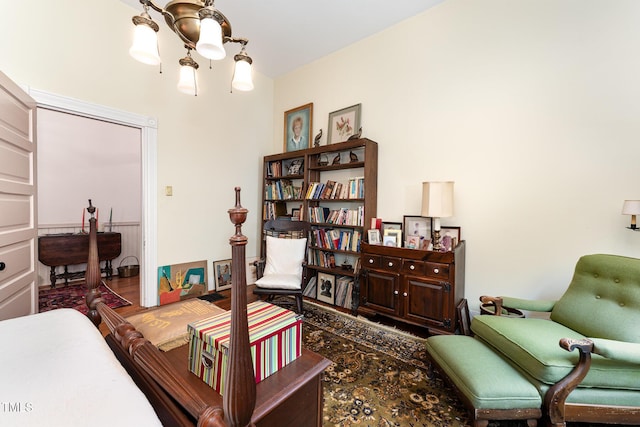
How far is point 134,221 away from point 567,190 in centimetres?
599

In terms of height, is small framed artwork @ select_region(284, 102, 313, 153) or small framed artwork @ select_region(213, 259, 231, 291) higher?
small framed artwork @ select_region(284, 102, 313, 153)

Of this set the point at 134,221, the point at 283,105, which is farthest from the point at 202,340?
the point at 134,221

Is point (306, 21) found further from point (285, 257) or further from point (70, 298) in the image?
point (70, 298)

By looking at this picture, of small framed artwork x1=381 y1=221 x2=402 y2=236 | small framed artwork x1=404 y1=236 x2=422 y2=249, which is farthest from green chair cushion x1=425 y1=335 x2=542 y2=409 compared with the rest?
small framed artwork x1=381 y1=221 x2=402 y2=236

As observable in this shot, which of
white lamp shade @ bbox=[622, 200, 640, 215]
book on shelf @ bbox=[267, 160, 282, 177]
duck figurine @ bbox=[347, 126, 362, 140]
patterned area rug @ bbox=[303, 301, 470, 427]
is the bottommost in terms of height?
patterned area rug @ bbox=[303, 301, 470, 427]

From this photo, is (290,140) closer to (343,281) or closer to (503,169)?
(343,281)

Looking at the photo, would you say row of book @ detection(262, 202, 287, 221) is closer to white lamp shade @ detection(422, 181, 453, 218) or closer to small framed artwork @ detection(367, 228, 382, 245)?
small framed artwork @ detection(367, 228, 382, 245)

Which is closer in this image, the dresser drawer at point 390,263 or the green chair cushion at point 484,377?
the green chair cushion at point 484,377

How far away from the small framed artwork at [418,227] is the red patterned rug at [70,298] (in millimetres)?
3403

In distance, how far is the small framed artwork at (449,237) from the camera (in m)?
2.31

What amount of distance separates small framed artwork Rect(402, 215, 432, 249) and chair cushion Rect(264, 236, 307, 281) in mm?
1165

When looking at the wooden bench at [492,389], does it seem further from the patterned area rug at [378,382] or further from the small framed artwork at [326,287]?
the small framed artwork at [326,287]

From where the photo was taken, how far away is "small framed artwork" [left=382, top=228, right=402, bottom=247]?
2.62 meters

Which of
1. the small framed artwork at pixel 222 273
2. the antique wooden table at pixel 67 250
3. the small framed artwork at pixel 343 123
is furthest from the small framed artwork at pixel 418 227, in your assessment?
the antique wooden table at pixel 67 250
